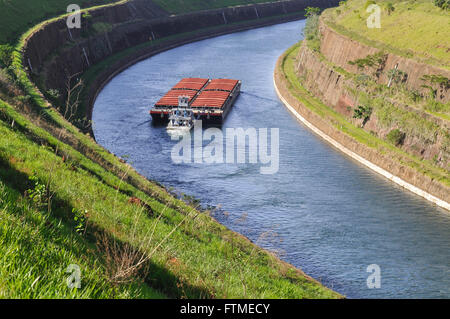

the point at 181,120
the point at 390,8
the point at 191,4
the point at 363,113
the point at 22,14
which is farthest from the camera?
the point at 191,4

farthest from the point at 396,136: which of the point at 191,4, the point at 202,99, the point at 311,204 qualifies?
the point at 191,4

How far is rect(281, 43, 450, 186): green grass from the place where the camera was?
154 ft

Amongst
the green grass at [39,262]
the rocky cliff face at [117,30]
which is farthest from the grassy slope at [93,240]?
the rocky cliff face at [117,30]

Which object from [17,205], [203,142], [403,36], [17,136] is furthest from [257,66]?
[17,205]

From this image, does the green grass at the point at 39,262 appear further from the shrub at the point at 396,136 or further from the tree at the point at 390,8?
the tree at the point at 390,8

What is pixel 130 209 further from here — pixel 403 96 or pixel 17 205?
pixel 403 96

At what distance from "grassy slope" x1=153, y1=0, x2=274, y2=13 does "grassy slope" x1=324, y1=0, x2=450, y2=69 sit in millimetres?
60294

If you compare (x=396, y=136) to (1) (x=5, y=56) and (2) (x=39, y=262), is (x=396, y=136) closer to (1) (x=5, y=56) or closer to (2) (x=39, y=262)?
(1) (x=5, y=56)

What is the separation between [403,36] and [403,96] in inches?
702

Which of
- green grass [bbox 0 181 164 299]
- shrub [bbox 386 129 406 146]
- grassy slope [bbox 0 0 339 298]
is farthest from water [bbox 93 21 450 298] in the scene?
green grass [bbox 0 181 164 299]

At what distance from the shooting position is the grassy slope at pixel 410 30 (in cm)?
6253

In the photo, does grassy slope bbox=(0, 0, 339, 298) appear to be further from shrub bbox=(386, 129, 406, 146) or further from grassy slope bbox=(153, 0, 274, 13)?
grassy slope bbox=(153, 0, 274, 13)

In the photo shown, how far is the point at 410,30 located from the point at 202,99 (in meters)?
31.7

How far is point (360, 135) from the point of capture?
A: 2258 inches
